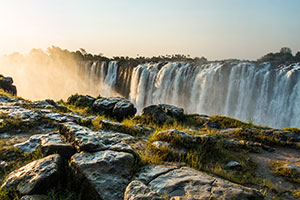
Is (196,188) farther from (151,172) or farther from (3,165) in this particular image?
(3,165)

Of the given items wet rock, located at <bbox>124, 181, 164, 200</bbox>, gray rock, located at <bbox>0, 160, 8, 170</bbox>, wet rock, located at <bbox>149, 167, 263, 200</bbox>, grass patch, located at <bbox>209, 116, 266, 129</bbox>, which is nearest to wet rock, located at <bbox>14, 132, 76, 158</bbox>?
gray rock, located at <bbox>0, 160, 8, 170</bbox>

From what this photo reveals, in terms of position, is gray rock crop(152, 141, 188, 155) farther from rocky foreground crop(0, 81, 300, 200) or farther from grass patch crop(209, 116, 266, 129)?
grass patch crop(209, 116, 266, 129)

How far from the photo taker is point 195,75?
28.8 m

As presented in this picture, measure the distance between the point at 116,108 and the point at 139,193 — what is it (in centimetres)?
760

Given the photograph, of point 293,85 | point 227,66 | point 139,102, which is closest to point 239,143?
point 293,85

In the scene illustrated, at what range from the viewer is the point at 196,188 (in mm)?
2627

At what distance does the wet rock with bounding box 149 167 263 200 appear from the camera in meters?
2.43

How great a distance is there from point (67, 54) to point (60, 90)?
13413mm

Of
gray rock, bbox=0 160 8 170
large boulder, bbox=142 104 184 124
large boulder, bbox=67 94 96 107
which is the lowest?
large boulder, bbox=67 94 96 107

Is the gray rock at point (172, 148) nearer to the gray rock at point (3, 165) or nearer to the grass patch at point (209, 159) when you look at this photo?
the grass patch at point (209, 159)

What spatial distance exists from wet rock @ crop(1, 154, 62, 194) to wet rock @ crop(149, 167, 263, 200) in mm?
1552

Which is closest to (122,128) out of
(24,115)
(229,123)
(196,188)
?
(24,115)

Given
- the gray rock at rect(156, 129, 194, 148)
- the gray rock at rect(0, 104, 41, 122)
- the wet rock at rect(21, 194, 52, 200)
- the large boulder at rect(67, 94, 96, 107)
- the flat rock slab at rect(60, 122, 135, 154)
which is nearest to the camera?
the wet rock at rect(21, 194, 52, 200)

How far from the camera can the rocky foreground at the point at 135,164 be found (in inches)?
104
